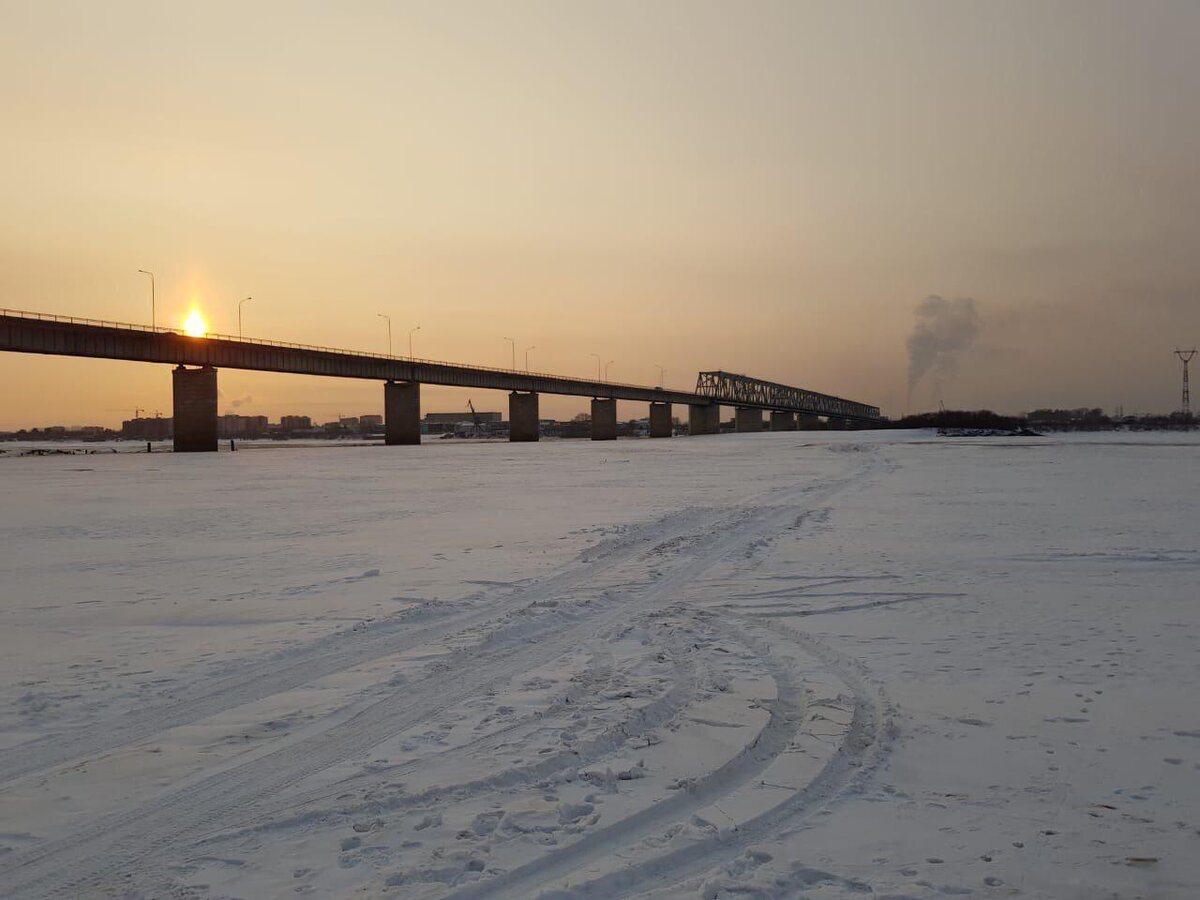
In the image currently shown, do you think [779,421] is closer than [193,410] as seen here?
No

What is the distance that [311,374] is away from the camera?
81125 millimetres

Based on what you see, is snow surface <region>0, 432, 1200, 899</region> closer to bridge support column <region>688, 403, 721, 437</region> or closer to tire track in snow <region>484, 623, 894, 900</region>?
tire track in snow <region>484, 623, 894, 900</region>

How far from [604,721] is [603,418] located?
120 m

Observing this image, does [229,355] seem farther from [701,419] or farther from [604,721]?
[701,419]

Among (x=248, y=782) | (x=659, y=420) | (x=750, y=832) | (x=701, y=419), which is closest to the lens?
(x=750, y=832)

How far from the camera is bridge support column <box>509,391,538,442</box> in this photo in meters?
109

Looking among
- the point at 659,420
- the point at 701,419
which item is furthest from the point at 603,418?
the point at 701,419

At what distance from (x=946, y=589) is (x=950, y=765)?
5.54 meters

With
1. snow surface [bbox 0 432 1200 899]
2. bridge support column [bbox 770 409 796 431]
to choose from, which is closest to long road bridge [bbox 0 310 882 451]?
bridge support column [bbox 770 409 796 431]

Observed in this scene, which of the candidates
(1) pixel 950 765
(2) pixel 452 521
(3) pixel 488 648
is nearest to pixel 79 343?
(2) pixel 452 521

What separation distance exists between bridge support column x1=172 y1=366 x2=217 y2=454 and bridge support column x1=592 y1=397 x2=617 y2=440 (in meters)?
64.3

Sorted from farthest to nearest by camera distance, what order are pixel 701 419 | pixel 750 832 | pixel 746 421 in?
pixel 746 421 → pixel 701 419 → pixel 750 832

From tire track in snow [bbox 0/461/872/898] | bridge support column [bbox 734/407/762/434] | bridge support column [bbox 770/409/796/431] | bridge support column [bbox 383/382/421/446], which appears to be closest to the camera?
tire track in snow [bbox 0/461/872/898]

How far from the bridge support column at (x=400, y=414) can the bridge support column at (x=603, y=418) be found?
37589 mm
